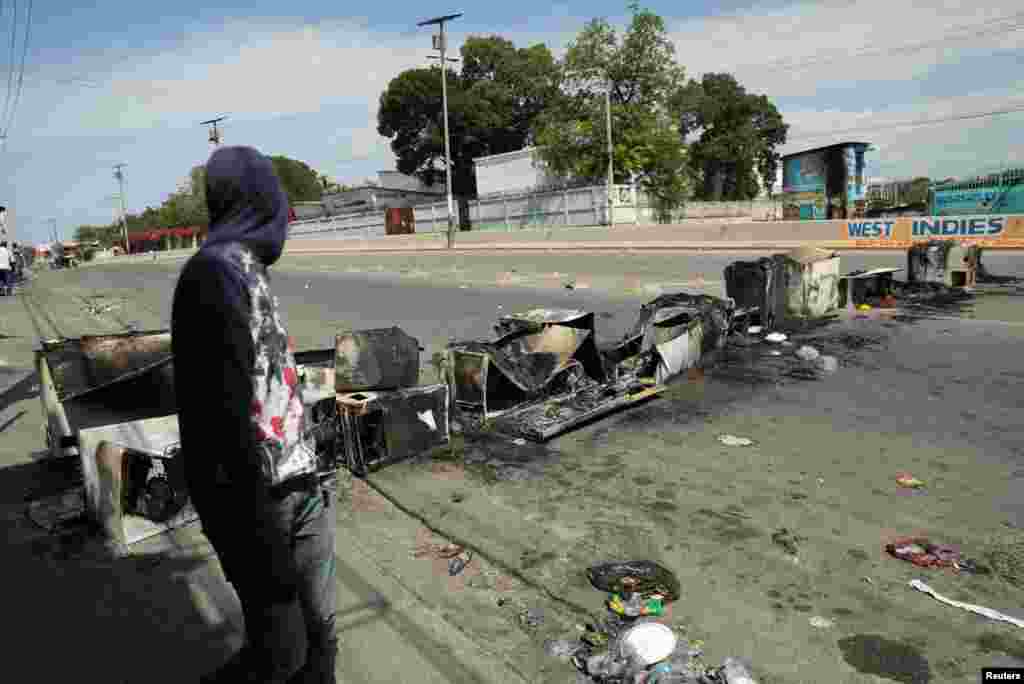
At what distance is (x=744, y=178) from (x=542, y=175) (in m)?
24.2

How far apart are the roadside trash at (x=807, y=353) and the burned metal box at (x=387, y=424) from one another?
4.64 metres

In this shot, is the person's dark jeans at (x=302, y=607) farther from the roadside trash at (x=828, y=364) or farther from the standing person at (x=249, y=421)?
the roadside trash at (x=828, y=364)

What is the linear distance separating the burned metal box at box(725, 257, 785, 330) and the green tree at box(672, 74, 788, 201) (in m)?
50.9

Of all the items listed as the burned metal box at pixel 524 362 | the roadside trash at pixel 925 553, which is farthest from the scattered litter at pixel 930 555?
the burned metal box at pixel 524 362

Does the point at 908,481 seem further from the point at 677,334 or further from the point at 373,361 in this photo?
the point at 373,361

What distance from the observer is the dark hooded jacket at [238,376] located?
170 centimetres

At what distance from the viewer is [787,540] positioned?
3.70 metres

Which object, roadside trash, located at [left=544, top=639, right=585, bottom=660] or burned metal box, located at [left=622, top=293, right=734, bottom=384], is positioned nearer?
roadside trash, located at [left=544, top=639, right=585, bottom=660]

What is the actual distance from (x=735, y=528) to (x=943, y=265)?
10688 mm

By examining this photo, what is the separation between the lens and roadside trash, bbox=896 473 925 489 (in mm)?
4363

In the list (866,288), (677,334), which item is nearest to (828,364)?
(677,334)

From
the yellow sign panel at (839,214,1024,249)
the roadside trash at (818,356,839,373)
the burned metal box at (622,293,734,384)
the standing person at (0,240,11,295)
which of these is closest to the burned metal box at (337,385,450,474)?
the burned metal box at (622,293,734,384)

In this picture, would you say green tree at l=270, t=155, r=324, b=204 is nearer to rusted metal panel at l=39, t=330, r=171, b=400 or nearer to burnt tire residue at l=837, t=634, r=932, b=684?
rusted metal panel at l=39, t=330, r=171, b=400

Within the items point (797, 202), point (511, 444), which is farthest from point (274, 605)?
point (797, 202)
